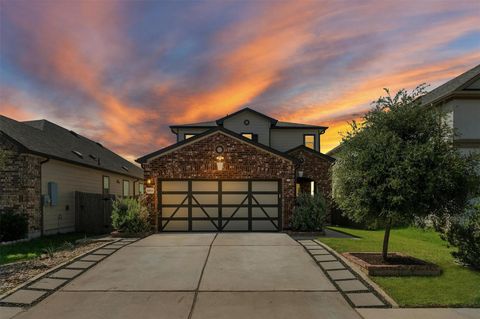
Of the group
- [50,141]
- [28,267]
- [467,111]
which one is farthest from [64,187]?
[467,111]

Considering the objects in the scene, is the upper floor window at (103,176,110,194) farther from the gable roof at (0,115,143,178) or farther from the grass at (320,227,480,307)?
the grass at (320,227,480,307)

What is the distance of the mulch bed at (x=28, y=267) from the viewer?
778 cm

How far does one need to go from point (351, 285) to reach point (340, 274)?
766mm

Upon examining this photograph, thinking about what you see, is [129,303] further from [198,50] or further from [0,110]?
[0,110]

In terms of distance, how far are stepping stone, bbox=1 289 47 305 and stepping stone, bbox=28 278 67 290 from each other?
0.83ft

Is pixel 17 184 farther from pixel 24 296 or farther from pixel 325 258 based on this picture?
pixel 325 258

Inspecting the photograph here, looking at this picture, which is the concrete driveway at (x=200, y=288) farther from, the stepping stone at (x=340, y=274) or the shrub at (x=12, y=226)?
the shrub at (x=12, y=226)

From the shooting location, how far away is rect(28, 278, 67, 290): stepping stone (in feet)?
24.6

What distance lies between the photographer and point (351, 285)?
25.0 feet

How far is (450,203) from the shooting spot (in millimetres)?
8922

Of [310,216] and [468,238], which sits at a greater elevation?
[468,238]

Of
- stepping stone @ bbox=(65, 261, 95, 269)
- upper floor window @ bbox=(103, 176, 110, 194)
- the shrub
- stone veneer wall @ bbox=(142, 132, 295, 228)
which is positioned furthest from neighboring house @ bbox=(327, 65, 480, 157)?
upper floor window @ bbox=(103, 176, 110, 194)

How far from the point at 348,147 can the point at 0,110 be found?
56.7ft

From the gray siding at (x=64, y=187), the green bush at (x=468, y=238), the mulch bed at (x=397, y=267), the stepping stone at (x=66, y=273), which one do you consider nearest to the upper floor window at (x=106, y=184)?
the gray siding at (x=64, y=187)
